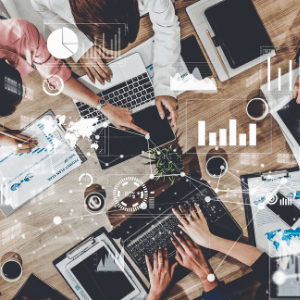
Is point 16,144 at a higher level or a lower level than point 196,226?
higher

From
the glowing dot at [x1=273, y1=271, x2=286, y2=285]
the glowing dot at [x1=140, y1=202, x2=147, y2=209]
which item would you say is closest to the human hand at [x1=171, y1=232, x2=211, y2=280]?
the glowing dot at [x1=140, y1=202, x2=147, y2=209]

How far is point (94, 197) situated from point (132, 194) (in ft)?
0.51

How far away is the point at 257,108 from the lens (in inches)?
37.1

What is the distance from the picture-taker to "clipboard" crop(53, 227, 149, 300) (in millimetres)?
936

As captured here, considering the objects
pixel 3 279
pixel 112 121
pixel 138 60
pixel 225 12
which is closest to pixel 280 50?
pixel 225 12

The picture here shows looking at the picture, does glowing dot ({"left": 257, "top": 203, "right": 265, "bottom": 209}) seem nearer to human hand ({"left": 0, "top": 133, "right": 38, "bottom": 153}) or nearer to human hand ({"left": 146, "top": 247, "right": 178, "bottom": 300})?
human hand ({"left": 146, "top": 247, "right": 178, "bottom": 300})

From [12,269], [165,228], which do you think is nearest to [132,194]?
[165,228]

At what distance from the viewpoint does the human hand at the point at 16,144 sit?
0.93 m

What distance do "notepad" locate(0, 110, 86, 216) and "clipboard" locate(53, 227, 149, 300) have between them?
0.90 feet

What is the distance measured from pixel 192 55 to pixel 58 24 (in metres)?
0.54

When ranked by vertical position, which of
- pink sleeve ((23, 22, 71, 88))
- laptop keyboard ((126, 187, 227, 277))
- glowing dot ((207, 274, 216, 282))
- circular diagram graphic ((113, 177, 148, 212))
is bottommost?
glowing dot ((207, 274, 216, 282))

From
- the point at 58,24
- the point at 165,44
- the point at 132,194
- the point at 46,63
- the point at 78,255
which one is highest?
the point at 58,24

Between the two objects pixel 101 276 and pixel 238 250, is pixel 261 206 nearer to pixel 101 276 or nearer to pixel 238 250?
pixel 238 250

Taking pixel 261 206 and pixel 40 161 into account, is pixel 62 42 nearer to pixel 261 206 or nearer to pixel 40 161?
pixel 40 161
